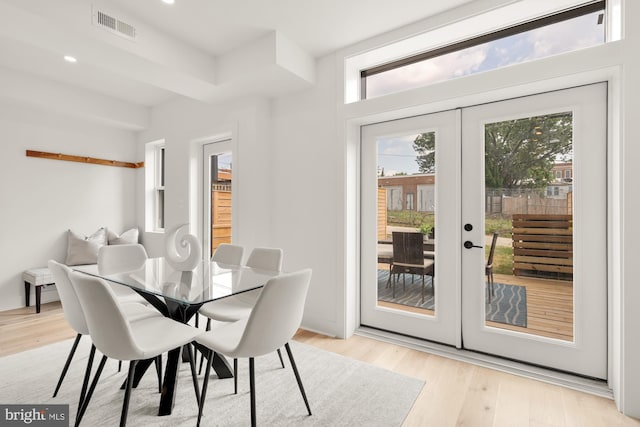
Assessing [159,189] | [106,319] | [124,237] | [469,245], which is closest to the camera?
[106,319]

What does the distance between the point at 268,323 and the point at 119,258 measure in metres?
2.01

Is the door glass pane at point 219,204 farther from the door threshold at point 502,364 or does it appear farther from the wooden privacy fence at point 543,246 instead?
the wooden privacy fence at point 543,246

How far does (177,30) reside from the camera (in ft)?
9.25

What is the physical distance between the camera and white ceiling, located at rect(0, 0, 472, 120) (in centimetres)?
234

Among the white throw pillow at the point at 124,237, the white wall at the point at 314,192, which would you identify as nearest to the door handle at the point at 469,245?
the white wall at the point at 314,192

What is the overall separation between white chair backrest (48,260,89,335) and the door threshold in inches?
87.3

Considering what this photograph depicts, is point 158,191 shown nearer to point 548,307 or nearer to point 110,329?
point 110,329

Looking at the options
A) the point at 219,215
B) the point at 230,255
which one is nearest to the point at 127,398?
the point at 230,255

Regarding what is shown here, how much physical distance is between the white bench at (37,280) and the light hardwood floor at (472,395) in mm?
901

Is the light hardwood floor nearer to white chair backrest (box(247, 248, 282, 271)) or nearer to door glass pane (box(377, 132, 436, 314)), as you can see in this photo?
door glass pane (box(377, 132, 436, 314))

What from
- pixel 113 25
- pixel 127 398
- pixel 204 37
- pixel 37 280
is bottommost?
pixel 127 398

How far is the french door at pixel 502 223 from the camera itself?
2.25m

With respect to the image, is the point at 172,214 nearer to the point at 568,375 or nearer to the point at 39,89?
the point at 39,89

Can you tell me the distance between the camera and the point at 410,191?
2994 millimetres
